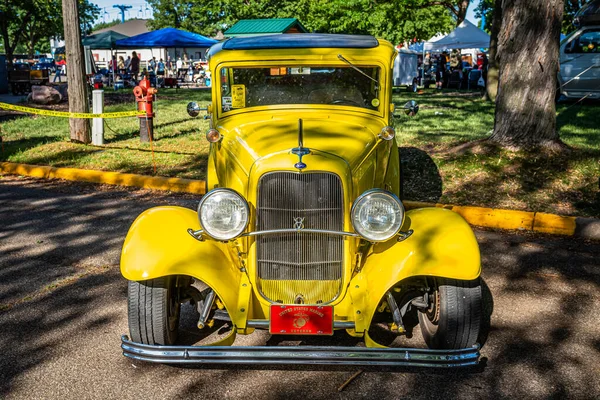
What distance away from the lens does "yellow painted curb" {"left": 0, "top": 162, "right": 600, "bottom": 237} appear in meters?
6.27

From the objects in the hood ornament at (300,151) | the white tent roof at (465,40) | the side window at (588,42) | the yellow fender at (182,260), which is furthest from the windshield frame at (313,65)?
the white tent roof at (465,40)

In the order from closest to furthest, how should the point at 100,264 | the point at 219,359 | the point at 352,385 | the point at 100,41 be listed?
the point at 219,359, the point at 352,385, the point at 100,264, the point at 100,41

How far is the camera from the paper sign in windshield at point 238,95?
15.2ft

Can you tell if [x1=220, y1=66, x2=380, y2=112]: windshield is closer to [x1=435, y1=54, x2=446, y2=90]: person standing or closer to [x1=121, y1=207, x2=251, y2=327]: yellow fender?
[x1=121, y1=207, x2=251, y2=327]: yellow fender

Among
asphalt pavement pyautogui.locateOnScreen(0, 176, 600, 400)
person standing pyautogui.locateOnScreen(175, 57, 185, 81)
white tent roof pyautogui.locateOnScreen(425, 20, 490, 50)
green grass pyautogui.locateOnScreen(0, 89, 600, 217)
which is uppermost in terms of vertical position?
white tent roof pyautogui.locateOnScreen(425, 20, 490, 50)

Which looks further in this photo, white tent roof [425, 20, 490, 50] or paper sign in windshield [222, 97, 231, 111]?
white tent roof [425, 20, 490, 50]

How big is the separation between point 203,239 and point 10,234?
3.62 meters

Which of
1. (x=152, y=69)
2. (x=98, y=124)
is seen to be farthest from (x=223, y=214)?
(x=152, y=69)

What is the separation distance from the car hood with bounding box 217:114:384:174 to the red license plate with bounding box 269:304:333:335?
903 mm

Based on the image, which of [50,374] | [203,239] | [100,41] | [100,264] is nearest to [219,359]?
[203,239]

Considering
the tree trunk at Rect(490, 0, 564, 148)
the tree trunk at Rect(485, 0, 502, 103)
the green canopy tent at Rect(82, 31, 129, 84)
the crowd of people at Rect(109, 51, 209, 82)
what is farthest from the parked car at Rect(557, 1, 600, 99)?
the green canopy tent at Rect(82, 31, 129, 84)

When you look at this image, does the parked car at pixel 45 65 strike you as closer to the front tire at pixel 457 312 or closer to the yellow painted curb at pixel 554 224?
the yellow painted curb at pixel 554 224

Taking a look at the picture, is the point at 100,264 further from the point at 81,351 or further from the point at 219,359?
the point at 219,359

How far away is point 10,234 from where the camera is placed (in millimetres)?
6203
